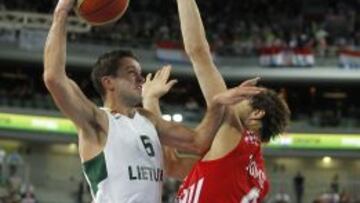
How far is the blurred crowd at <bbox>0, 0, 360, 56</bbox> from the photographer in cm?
3494

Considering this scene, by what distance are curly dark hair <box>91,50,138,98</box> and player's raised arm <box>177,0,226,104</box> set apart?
1.21 ft

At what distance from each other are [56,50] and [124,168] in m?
0.74

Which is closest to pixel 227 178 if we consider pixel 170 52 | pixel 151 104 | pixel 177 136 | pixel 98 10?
pixel 177 136

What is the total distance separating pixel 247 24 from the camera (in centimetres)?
3834

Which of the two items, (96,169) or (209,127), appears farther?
(209,127)

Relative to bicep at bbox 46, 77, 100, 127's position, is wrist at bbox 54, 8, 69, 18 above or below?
above

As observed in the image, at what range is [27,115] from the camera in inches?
1241

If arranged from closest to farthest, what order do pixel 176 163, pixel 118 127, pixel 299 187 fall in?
pixel 118 127, pixel 176 163, pixel 299 187

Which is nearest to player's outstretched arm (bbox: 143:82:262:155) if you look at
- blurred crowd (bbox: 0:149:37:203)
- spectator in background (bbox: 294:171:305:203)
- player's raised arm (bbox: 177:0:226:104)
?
player's raised arm (bbox: 177:0:226:104)

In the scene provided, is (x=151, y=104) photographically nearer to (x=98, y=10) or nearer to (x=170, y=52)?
(x=98, y=10)

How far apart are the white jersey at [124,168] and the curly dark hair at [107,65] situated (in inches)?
9.1

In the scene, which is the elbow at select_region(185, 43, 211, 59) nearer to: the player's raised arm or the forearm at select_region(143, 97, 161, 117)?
the player's raised arm

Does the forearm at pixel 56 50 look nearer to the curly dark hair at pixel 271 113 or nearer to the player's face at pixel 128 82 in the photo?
the player's face at pixel 128 82

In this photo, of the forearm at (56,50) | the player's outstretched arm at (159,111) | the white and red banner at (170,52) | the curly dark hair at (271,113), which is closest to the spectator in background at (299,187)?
the white and red banner at (170,52)
